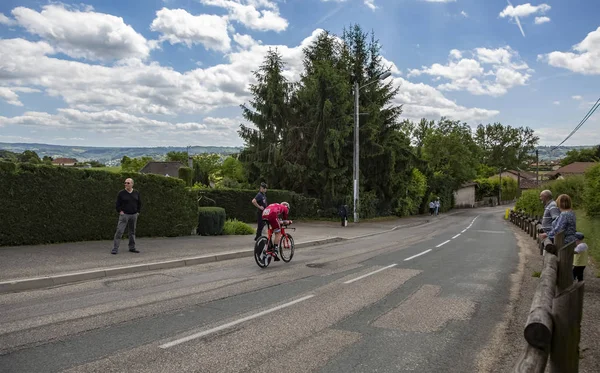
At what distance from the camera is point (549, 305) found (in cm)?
342

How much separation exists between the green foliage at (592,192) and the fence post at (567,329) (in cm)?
1372

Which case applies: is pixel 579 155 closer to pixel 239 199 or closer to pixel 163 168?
pixel 163 168

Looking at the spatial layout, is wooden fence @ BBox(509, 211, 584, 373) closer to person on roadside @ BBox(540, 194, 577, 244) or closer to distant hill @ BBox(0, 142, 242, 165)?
person on roadside @ BBox(540, 194, 577, 244)

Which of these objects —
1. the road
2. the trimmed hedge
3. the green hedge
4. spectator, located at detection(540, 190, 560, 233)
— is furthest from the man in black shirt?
the trimmed hedge

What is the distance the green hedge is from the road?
4141mm

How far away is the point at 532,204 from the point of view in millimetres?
33031

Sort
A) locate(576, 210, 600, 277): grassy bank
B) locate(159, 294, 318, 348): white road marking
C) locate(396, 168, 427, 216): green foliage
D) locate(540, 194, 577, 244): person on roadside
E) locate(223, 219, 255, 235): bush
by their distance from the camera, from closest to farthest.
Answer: locate(159, 294, 318, 348): white road marking < locate(540, 194, 577, 244): person on roadside < locate(576, 210, 600, 277): grassy bank < locate(223, 219, 255, 235): bush < locate(396, 168, 427, 216): green foliage

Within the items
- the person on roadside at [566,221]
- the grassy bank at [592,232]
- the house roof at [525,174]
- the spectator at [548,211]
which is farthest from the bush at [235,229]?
Result: the house roof at [525,174]

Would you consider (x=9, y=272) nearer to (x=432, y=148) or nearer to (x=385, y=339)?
(x=385, y=339)

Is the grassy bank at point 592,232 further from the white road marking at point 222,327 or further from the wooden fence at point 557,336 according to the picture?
the wooden fence at point 557,336

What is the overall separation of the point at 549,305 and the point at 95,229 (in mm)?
12591

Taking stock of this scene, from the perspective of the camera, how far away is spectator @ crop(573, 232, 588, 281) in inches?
292

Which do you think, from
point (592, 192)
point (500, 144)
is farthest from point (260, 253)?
point (500, 144)

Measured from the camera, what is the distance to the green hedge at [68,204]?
11.1m
